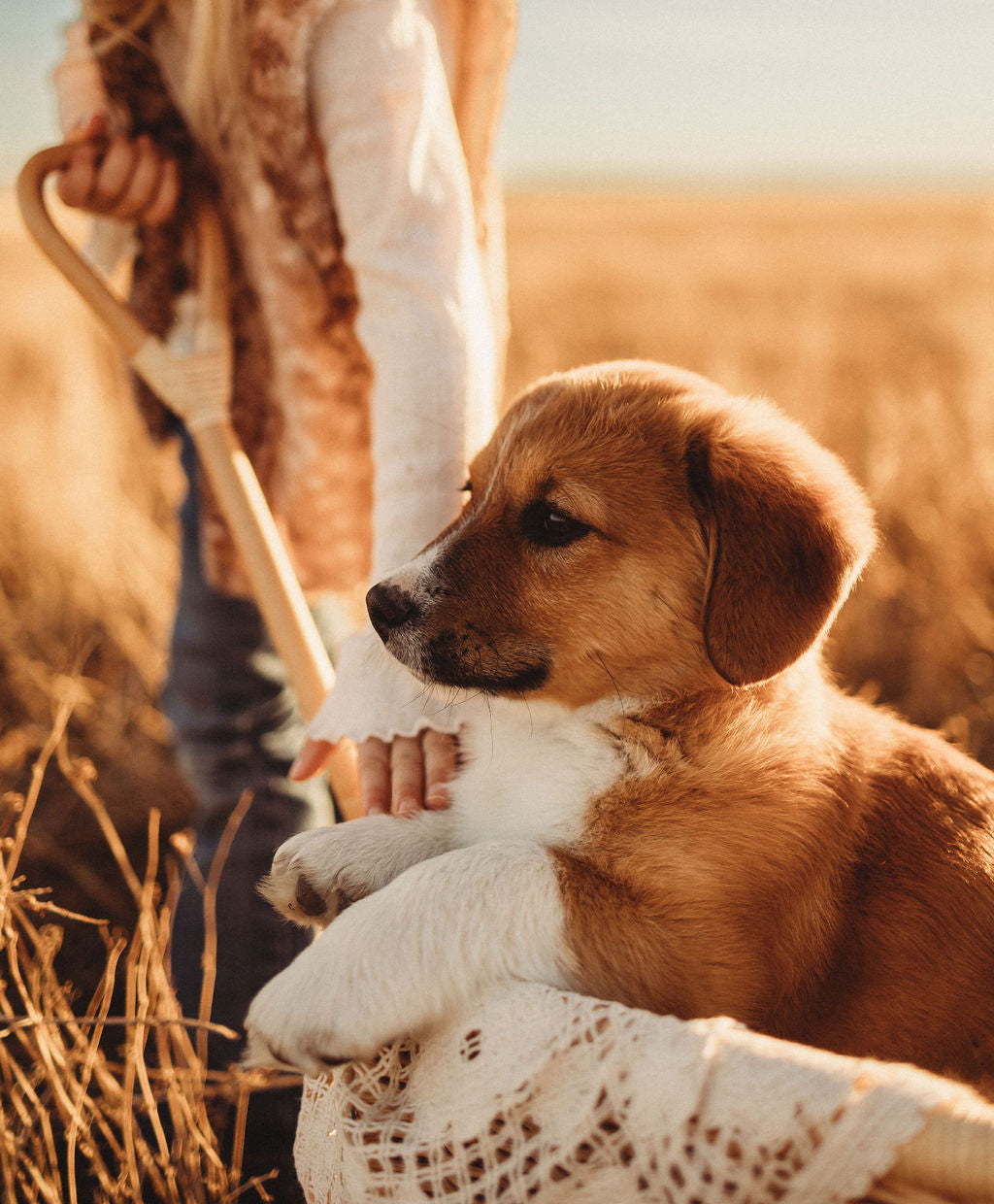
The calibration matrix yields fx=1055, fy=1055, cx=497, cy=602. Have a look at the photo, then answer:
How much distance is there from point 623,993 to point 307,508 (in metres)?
1.56

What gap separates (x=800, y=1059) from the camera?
1.23 m

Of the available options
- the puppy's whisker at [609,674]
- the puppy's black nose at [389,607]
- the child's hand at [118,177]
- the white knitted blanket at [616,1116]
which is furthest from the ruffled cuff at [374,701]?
the child's hand at [118,177]

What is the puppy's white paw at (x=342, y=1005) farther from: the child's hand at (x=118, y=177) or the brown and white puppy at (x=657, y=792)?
the child's hand at (x=118, y=177)

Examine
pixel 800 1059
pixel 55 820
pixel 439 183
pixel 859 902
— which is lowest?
pixel 55 820

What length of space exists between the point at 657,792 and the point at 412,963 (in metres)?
0.48

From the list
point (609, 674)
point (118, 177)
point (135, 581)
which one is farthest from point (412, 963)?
point (135, 581)

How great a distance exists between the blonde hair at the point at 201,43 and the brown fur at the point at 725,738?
41.0 inches

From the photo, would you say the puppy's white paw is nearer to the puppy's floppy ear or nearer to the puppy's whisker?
the puppy's whisker

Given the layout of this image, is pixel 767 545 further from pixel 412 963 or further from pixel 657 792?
pixel 412 963

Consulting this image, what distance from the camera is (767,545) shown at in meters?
1.71

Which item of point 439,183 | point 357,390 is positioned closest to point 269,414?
point 357,390

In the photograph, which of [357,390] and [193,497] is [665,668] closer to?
[357,390]

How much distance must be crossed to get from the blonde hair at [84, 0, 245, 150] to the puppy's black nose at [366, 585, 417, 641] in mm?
1200

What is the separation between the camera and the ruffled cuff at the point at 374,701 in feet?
6.54
